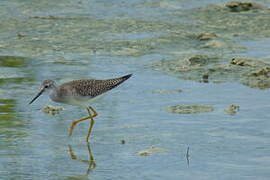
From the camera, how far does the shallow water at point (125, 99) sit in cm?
735

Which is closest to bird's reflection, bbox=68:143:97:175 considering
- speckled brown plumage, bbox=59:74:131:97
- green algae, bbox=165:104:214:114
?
speckled brown plumage, bbox=59:74:131:97

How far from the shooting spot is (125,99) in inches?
380

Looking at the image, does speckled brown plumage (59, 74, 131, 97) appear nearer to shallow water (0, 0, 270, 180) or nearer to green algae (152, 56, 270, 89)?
shallow water (0, 0, 270, 180)

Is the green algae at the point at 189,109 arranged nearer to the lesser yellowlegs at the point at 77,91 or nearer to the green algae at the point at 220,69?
Result: the lesser yellowlegs at the point at 77,91

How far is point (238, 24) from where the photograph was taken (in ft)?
45.1

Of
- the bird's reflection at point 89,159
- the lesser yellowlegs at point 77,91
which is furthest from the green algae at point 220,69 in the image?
the bird's reflection at point 89,159

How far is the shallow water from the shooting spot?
735 cm

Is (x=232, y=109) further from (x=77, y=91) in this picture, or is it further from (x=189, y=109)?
(x=77, y=91)

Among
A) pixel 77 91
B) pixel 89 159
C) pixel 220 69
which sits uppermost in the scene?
pixel 77 91

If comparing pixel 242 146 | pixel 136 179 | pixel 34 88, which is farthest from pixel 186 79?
pixel 136 179

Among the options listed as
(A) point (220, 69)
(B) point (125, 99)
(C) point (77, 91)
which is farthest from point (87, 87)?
(A) point (220, 69)

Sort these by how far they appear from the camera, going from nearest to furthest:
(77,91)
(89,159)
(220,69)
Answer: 1. (89,159)
2. (77,91)
3. (220,69)

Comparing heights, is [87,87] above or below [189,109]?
above

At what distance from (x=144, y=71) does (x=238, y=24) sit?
132 inches
